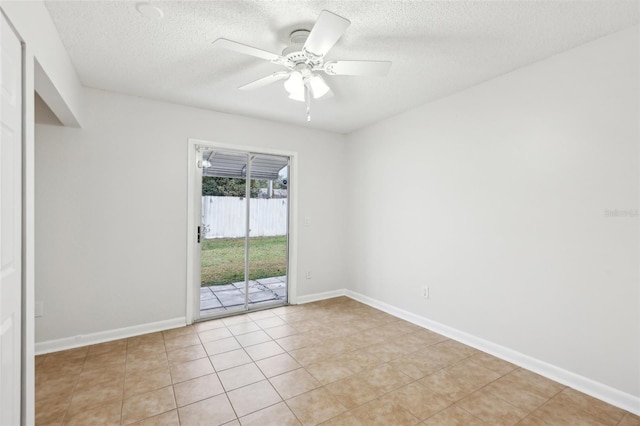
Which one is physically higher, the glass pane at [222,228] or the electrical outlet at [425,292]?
the glass pane at [222,228]

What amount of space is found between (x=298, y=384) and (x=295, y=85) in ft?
7.51

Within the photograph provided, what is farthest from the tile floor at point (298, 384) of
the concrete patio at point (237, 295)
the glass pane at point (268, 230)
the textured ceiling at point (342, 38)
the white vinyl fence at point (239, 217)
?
the textured ceiling at point (342, 38)

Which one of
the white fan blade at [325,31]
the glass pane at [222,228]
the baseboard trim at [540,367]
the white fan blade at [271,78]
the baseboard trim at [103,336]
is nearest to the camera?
the white fan blade at [325,31]

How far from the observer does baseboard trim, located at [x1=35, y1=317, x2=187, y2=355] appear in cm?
275

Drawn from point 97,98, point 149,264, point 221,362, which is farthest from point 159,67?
point 221,362

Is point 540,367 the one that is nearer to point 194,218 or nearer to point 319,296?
point 319,296

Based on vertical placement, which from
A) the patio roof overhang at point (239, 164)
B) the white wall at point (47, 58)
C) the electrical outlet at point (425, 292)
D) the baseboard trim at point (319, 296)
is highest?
the white wall at point (47, 58)

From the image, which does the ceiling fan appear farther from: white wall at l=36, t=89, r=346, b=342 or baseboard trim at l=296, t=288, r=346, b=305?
baseboard trim at l=296, t=288, r=346, b=305

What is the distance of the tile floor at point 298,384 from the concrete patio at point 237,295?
58 cm

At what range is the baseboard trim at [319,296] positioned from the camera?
13.9ft

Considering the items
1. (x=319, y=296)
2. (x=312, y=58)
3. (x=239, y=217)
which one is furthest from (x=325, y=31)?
(x=319, y=296)

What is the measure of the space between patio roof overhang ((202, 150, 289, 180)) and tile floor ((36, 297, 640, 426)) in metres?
1.87

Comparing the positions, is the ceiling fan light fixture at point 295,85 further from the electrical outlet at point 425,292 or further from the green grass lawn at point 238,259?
the electrical outlet at point 425,292

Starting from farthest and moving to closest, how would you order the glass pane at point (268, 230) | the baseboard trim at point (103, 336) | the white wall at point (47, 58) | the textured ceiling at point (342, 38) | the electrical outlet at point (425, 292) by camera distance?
the glass pane at point (268, 230) < the electrical outlet at point (425, 292) < the baseboard trim at point (103, 336) < the textured ceiling at point (342, 38) < the white wall at point (47, 58)
